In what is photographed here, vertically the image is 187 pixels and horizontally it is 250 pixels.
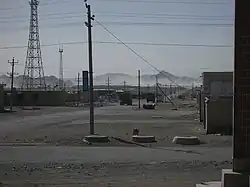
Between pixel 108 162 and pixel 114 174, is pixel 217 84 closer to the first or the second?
pixel 108 162

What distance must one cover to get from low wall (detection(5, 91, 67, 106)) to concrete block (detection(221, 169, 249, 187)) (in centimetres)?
9903

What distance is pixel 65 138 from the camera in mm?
30578

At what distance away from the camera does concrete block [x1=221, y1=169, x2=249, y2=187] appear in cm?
734

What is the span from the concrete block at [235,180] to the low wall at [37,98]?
9903 centimetres

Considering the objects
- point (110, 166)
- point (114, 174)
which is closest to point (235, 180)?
point (114, 174)

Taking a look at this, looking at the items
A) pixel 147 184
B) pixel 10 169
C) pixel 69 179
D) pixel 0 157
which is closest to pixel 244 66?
pixel 147 184

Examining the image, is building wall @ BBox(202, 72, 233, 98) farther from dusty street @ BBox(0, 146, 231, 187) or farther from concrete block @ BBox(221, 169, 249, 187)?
concrete block @ BBox(221, 169, 249, 187)

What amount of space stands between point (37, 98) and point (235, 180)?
4008 inches

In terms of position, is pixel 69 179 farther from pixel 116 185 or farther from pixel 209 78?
pixel 209 78

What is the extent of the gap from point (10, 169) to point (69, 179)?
3297 millimetres

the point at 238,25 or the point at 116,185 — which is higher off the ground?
the point at 238,25

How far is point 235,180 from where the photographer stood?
7.38 m

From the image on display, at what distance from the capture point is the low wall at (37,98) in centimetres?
10525

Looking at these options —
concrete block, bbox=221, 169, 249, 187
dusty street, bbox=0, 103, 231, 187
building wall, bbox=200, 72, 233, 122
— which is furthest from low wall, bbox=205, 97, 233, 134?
concrete block, bbox=221, 169, 249, 187
